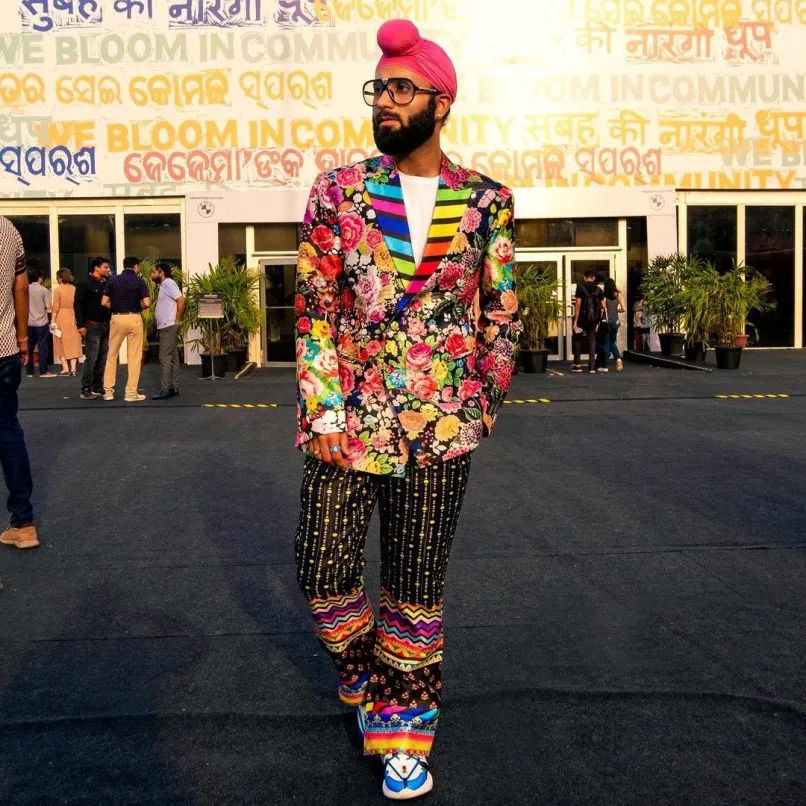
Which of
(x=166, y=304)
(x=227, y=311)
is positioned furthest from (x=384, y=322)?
(x=227, y=311)

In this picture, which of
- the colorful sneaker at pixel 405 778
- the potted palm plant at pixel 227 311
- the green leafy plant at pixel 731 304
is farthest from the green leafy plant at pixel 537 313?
the colorful sneaker at pixel 405 778

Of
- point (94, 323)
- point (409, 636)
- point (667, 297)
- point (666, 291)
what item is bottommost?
point (409, 636)

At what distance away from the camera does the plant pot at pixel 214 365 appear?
18.0 m

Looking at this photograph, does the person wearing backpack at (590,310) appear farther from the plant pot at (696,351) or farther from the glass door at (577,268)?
the glass door at (577,268)

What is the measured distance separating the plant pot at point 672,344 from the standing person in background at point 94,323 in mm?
10572

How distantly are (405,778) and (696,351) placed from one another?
1667cm

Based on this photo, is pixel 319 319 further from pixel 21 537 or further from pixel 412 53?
pixel 21 537

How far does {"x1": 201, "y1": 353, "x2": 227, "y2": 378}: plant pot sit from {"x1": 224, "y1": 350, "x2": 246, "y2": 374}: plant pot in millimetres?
927

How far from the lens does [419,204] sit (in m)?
2.68

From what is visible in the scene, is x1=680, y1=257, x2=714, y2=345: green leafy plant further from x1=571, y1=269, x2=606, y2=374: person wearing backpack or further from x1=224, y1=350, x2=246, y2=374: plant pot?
x1=224, y1=350, x2=246, y2=374: plant pot

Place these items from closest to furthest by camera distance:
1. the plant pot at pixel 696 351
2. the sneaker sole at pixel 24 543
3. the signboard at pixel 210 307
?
the sneaker sole at pixel 24 543
the signboard at pixel 210 307
the plant pot at pixel 696 351

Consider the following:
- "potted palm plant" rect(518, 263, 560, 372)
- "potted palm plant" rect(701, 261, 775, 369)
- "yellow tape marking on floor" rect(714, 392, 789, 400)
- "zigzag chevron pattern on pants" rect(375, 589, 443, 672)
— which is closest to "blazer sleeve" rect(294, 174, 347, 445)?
"zigzag chevron pattern on pants" rect(375, 589, 443, 672)

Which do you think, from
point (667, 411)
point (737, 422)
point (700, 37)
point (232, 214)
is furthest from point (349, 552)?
point (700, 37)

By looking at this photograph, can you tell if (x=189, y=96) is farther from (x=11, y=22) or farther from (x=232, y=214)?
(x=11, y=22)
